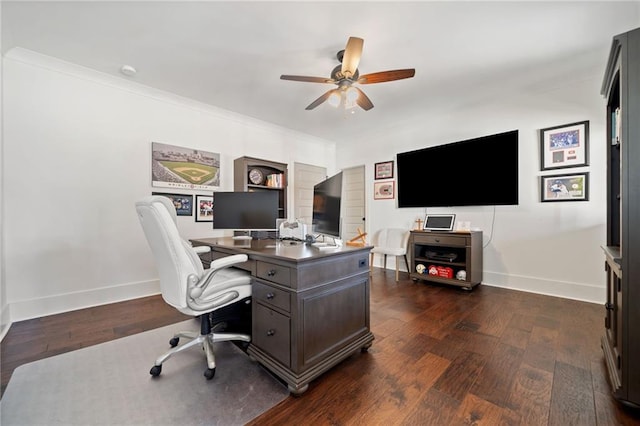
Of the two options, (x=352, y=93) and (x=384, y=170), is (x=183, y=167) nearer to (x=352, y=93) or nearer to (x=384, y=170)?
(x=352, y=93)

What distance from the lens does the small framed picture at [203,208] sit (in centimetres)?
364

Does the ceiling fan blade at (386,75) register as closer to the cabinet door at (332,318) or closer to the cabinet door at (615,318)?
the cabinet door at (332,318)

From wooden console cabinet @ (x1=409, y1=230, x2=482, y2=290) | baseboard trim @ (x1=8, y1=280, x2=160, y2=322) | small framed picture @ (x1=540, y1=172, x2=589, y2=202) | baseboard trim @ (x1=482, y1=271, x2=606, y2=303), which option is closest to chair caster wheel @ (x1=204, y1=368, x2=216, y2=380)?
baseboard trim @ (x1=8, y1=280, x2=160, y2=322)

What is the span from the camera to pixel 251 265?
175 cm

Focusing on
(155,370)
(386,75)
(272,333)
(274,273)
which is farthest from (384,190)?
(155,370)

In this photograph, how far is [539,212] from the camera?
3186 mm

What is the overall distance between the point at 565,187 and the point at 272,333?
12.2 feet

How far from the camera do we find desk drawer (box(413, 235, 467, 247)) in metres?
3.35

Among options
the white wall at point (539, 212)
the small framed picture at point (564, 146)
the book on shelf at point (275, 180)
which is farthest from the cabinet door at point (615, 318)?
the book on shelf at point (275, 180)

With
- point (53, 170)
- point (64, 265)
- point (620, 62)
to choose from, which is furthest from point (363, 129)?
point (64, 265)

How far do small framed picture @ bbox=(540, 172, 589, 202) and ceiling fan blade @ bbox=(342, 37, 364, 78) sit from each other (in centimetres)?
283

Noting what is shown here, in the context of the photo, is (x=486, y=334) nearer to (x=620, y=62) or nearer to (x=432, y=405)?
(x=432, y=405)

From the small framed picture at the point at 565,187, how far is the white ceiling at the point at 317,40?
115 cm

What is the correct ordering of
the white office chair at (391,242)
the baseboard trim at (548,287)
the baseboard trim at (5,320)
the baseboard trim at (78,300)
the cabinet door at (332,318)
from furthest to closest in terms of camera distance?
1. the white office chair at (391,242)
2. the baseboard trim at (548,287)
3. the baseboard trim at (78,300)
4. the baseboard trim at (5,320)
5. the cabinet door at (332,318)
